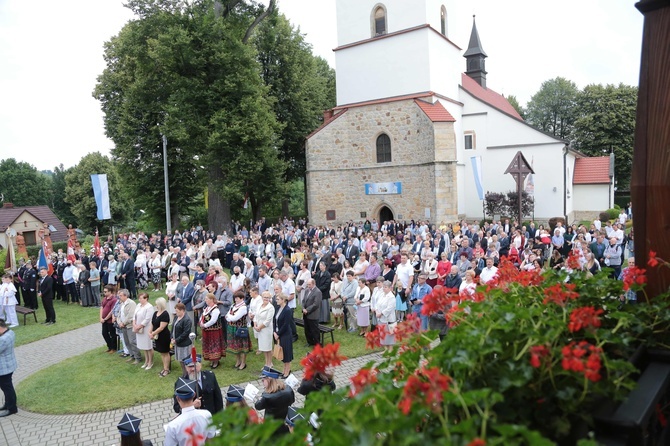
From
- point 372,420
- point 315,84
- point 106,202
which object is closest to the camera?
point 372,420

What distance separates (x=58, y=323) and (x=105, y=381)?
6.79 meters

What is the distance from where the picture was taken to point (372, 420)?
5.06 feet

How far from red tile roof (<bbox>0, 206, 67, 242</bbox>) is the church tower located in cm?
3228

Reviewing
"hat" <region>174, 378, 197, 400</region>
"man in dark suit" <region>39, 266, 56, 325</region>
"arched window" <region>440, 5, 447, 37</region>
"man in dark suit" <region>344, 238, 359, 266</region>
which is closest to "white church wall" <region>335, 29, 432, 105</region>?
"arched window" <region>440, 5, 447, 37</region>

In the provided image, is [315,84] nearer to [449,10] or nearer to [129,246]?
[449,10]

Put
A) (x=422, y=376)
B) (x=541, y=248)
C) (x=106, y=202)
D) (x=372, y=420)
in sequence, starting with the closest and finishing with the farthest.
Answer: (x=372, y=420), (x=422, y=376), (x=541, y=248), (x=106, y=202)

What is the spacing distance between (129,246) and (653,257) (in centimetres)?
2452

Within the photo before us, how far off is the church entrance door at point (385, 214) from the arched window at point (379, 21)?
444 inches

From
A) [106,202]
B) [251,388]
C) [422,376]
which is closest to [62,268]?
[106,202]

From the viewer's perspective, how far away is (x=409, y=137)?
1135 inches

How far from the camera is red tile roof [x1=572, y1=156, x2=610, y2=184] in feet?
116

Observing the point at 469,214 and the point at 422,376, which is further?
the point at 469,214

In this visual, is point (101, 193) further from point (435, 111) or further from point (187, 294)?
point (435, 111)

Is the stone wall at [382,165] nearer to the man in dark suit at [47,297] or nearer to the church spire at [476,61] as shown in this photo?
the man in dark suit at [47,297]
